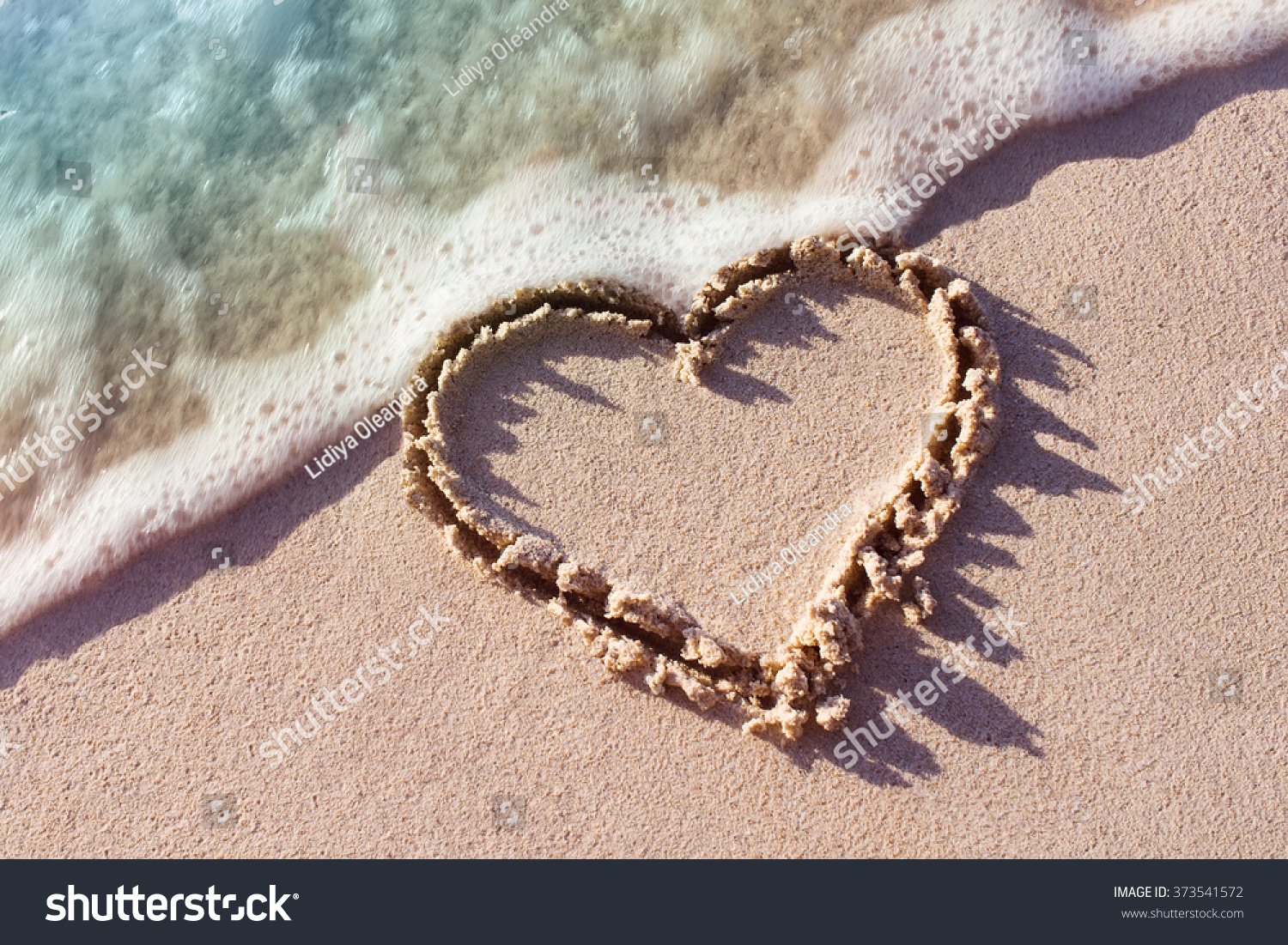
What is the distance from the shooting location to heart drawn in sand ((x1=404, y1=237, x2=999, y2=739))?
2.91 metres

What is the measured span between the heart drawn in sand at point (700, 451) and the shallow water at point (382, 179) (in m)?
0.18

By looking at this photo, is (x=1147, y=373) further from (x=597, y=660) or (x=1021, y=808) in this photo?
(x=597, y=660)

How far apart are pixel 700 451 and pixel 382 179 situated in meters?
1.79

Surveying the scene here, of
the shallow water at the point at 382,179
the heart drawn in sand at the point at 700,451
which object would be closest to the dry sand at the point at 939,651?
the heart drawn in sand at the point at 700,451

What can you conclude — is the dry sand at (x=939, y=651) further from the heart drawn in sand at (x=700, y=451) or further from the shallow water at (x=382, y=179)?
the shallow water at (x=382, y=179)

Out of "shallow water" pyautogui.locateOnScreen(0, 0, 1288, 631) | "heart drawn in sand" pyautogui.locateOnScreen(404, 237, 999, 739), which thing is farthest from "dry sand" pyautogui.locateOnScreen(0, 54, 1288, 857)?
"shallow water" pyautogui.locateOnScreen(0, 0, 1288, 631)

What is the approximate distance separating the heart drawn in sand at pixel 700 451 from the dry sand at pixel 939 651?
0.09m

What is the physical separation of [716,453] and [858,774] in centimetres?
113

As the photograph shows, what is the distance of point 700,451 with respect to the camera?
3.15 metres

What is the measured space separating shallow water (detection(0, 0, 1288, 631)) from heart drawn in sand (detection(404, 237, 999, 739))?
0.18 meters

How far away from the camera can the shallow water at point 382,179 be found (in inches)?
133

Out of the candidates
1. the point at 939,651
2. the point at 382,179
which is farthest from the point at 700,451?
the point at 382,179

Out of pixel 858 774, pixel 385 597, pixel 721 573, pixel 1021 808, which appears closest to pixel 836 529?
pixel 721 573

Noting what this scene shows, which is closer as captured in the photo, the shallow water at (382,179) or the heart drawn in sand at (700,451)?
the heart drawn in sand at (700,451)
